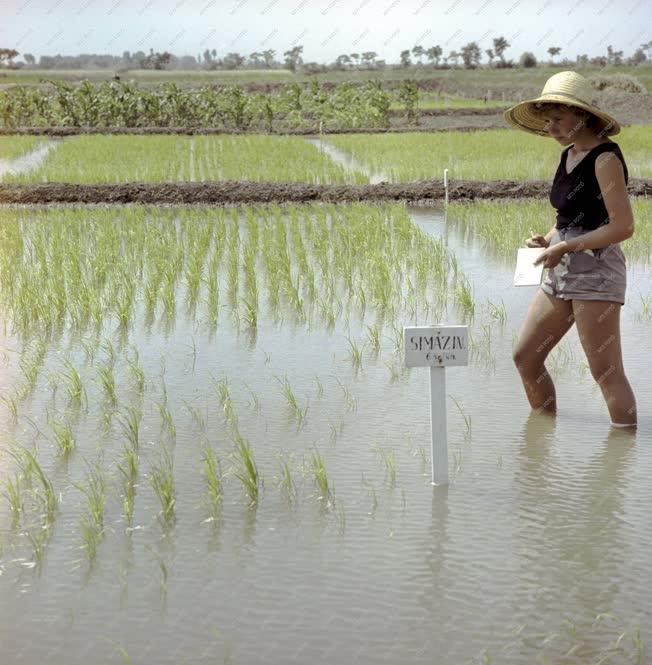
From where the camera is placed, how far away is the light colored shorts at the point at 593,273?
3.74 meters

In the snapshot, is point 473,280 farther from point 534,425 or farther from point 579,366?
point 534,425

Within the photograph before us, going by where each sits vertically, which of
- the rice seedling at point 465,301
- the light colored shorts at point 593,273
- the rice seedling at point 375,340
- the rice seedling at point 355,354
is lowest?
the rice seedling at point 355,354

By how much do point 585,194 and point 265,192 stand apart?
8049 millimetres

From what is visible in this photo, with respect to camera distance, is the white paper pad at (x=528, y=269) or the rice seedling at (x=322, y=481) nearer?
the rice seedling at (x=322, y=481)

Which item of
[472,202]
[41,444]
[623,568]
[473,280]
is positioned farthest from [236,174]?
[623,568]

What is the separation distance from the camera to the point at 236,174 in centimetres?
1359

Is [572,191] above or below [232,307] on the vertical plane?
above

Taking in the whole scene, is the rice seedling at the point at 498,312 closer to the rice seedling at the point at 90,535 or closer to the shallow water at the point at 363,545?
the shallow water at the point at 363,545

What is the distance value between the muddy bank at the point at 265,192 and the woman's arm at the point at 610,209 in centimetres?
772

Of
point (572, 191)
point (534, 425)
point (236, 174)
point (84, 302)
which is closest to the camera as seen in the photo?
point (572, 191)

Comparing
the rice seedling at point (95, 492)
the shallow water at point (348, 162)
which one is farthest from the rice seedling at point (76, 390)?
the shallow water at point (348, 162)

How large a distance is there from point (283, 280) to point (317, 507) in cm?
369

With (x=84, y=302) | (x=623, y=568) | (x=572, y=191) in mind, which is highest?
(x=572, y=191)

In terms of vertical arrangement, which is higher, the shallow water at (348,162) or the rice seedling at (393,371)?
the shallow water at (348,162)
